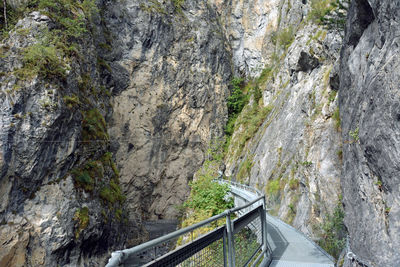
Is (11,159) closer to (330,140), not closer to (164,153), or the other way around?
(330,140)

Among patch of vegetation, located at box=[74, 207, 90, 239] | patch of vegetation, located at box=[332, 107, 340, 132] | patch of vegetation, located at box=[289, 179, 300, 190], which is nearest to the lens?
patch of vegetation, located at box=[332, 107, 340, 132]

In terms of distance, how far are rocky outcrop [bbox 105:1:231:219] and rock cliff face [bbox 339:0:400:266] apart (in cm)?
2666

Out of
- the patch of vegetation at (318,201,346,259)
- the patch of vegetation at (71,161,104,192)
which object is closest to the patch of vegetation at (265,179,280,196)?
the patch of vegetation at (318,201,346,259)

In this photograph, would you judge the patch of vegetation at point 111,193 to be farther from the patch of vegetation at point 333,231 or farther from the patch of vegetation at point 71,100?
the patch of vegetation at point 333,231

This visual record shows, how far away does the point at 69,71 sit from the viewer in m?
17.5

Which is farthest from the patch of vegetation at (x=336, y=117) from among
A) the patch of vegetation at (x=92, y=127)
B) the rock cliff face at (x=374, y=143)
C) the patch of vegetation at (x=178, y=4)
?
the patch of vegetation at (x=178, y=4)

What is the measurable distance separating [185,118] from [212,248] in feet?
104

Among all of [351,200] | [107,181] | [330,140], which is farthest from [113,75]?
[351,200]

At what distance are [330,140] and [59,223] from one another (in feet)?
45.7

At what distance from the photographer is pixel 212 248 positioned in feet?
11.4

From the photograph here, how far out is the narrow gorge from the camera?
613 cm

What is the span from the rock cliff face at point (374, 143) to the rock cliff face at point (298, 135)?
4.01 metres

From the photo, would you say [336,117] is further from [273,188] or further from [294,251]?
[294,251]

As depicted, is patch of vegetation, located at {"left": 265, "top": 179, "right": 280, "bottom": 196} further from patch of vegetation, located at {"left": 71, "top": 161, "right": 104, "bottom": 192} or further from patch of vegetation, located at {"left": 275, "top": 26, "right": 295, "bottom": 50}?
patch of vegetation, located at {"left": 275, "top": 26, "right": 295, "bottom": 50}
